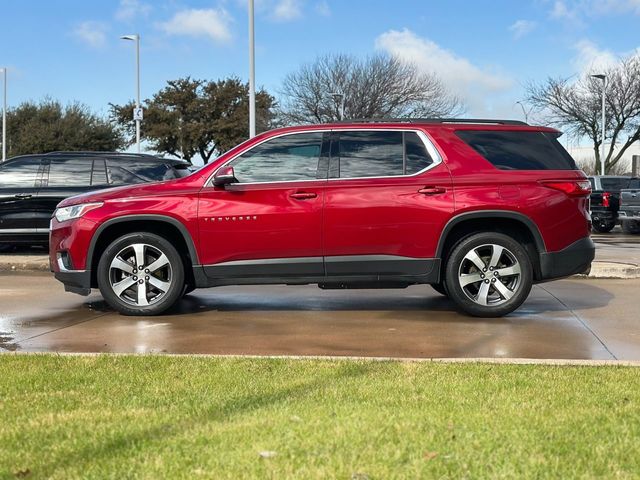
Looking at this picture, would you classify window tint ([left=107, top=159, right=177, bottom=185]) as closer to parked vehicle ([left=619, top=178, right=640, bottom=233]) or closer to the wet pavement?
the wet pavement

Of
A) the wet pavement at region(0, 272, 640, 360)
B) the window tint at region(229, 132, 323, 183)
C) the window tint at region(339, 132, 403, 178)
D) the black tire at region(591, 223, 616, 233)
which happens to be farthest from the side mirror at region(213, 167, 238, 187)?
the black tire at region(591, 223, 616, 233)

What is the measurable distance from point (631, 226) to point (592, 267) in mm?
12229

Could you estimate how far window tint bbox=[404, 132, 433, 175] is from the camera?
7.25 m

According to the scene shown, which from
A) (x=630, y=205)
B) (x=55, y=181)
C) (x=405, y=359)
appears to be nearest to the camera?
(x=405, y=359)

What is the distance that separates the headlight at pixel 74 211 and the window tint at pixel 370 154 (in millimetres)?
2390

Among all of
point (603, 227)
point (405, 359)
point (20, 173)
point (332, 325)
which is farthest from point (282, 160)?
point (603, 227)

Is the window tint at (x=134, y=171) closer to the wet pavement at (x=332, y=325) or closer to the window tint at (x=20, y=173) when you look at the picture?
the window tint at (x=20, y=173)

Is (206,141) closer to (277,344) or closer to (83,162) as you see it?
(83,162)

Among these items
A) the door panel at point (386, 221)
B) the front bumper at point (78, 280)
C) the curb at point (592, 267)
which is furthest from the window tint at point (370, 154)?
the curb at point (592, 267)

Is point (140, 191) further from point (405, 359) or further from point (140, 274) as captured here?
point (405, 359)

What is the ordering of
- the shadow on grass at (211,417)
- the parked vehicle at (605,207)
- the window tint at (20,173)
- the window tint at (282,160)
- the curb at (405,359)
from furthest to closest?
the parked vehicle at (605,207) < the window tint at (20,173) < the window tint at (282,160) < the curb at (405,359) < the shadow on grass at (211,417)

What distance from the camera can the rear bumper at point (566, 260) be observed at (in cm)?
717

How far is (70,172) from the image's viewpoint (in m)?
12.5

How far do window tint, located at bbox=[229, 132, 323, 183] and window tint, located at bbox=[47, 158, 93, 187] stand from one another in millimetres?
5947
